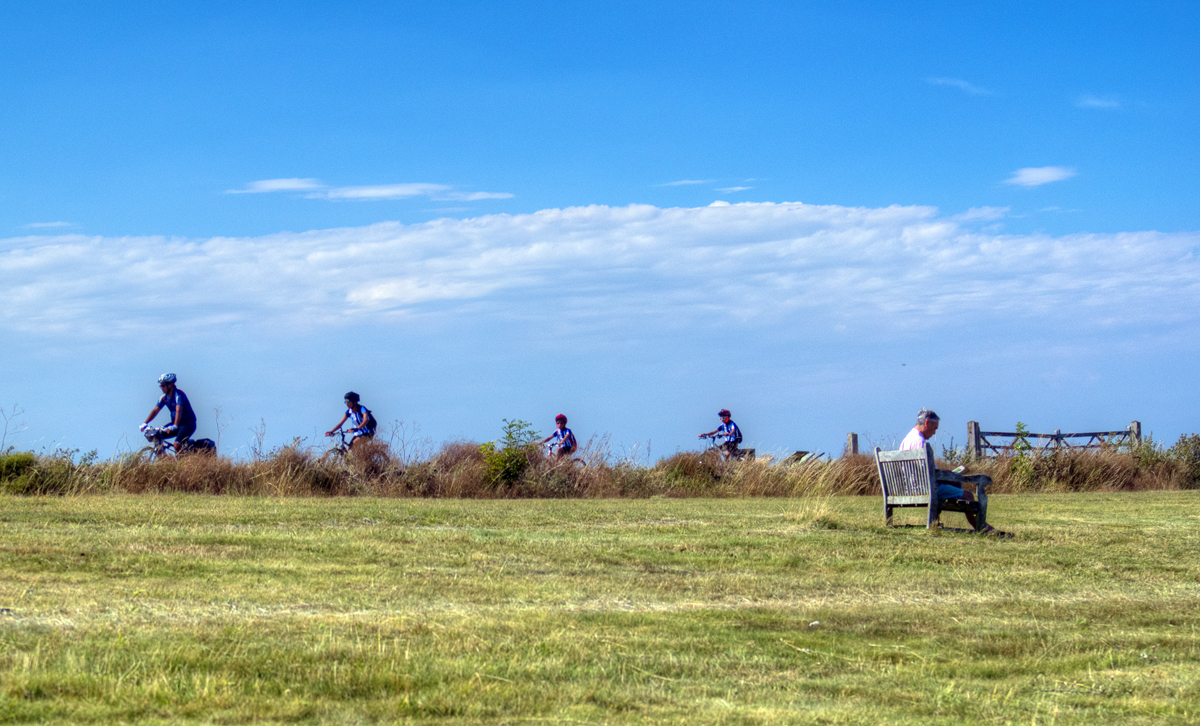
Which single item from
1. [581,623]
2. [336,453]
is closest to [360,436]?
[336,453]

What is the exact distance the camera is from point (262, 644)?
225 inches

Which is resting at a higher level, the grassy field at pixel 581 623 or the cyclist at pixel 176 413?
the cyclist at pixel 176 413

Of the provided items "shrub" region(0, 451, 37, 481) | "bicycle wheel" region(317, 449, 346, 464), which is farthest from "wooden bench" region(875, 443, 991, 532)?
"shrub" region(0, 451, 37, 481)

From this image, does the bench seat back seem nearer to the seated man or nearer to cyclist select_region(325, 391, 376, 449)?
the seated man

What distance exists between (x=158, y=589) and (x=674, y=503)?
454 inches

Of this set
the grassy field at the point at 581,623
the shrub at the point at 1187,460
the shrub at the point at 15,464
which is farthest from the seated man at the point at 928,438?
the shrub at the point at 1187,460

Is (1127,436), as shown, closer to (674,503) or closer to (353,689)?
(674,503)

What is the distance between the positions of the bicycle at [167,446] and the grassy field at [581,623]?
621cm

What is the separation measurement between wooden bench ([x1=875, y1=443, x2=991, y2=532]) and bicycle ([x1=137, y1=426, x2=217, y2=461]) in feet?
36.5

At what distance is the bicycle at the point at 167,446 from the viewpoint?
19.1 meters

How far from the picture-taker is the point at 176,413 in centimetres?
1972

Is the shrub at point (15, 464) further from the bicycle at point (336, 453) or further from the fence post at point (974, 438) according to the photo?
the fence post at point (974, 438)

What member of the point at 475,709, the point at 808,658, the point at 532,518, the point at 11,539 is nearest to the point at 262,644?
the point at 475,709

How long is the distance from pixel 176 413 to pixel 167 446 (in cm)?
60
